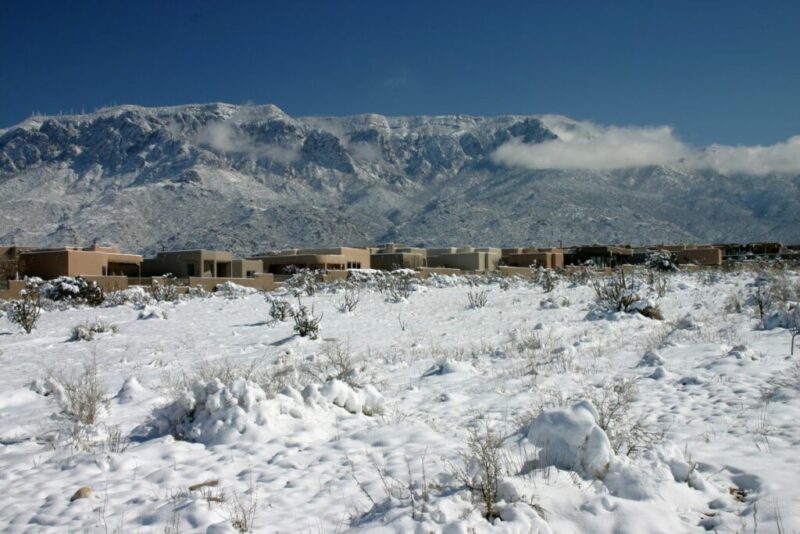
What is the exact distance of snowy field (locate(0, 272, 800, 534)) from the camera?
3.81 meters

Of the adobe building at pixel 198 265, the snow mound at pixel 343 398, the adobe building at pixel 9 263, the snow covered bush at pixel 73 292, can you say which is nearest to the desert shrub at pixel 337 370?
the snow mound at pixel 343 398

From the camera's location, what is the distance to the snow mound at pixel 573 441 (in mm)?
4137

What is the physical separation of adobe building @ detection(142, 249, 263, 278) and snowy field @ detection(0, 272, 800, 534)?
147ft

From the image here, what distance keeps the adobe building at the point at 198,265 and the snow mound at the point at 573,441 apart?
51.3m

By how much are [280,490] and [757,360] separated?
246 inches

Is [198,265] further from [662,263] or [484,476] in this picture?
[484,476]

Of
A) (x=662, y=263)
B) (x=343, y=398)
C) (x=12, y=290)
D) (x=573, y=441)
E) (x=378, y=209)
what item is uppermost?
(x=378, y=209)

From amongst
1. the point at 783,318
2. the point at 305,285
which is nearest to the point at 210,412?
the point at 783,318

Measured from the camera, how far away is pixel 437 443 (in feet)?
17.3

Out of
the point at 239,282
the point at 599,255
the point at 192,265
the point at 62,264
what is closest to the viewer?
the point at 239,282

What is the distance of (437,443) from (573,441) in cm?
134

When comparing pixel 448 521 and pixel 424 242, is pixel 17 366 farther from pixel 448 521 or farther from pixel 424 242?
pixel 424 242

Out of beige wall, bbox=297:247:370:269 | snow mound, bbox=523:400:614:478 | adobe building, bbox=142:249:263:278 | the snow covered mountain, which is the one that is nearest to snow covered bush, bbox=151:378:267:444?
snow mound, bbox=523:400:614:478

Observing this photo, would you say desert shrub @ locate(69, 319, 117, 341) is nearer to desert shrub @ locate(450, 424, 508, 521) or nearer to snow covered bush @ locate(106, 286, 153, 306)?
snow covered bush @ locate(106, 286, 153, 306)
